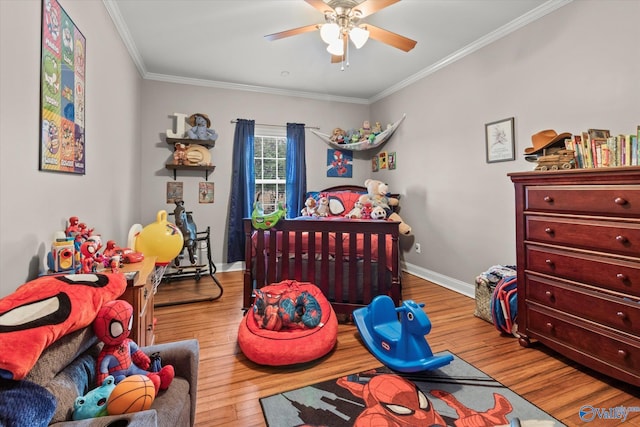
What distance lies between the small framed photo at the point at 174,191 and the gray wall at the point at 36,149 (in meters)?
1.13

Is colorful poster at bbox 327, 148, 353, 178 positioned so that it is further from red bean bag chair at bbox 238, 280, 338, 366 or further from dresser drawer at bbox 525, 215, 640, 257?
dresser drawer at bbox 525, 215, 640, 257

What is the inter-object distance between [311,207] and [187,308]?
77.9 inches

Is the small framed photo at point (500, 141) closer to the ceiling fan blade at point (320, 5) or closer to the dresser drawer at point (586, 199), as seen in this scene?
the dresser drawer at point (586, 199)

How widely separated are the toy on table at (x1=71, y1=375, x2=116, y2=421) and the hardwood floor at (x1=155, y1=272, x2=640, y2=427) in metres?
0.69

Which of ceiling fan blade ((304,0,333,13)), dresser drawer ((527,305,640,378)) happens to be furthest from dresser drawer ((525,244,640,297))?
ceiling fan blade ((304,0,333,13))

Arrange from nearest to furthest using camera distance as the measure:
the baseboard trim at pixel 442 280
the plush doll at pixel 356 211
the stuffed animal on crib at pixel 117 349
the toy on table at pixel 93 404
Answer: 1. the toy on table at pixel 93 404
2. the stuffed animal on crib at pixel 117 349
3. the baseboard trim at pixel 442 280
4. the plush doll at pixel 356 211

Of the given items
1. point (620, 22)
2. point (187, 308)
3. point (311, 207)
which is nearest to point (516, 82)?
point (620, 22)

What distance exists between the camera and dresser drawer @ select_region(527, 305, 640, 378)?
1.54 metres

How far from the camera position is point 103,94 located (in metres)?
2.24

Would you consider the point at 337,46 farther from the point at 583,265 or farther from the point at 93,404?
the point at 93,404

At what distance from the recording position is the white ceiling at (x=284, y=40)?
242cm

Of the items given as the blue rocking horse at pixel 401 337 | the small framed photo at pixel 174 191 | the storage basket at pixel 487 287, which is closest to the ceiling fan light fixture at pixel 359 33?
the blue rocking horse at pixel 401 337

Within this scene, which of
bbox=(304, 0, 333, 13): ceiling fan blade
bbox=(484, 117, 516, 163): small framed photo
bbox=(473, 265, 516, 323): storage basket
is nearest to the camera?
bbox=(304, 0, 333, 13): ceiling fan blade

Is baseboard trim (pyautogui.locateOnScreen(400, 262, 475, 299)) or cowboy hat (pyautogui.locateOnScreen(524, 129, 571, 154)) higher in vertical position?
cowboy hat (pyautogui.locateOnScreen(524, 129, 571, 154))
